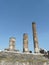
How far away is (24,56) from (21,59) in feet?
4.32

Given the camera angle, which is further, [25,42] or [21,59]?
[25,42]

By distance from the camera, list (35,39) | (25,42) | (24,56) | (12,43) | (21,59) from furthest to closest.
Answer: (35,39), (25,42), (12,43), (24,56), (21,59)

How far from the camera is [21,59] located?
19062mm

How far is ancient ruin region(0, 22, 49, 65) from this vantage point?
17016 millimetres

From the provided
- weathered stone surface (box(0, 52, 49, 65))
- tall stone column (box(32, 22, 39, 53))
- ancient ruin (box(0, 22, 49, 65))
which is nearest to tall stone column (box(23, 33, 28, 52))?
ancient ruin (box(0, 22, 49, 65))

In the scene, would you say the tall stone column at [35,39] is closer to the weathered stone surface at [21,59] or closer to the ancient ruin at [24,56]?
the ancient ruin at [24,56]

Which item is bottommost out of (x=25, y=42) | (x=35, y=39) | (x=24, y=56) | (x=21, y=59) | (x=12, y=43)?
(x=21, y=59)

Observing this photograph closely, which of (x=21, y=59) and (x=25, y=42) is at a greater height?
(x=25, y=42)

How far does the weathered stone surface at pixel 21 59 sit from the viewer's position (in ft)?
55.3

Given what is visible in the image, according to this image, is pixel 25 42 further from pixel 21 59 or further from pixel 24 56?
pixel 21 59

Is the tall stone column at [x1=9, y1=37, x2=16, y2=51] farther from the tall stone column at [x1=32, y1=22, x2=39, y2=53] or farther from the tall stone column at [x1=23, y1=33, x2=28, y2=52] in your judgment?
the tall stone column at [x1=32, y1=22, x2=39, y2=53]

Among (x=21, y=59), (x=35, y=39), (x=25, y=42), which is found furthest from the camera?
(x=35, y=39)

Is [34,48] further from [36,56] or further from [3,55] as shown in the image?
[3,55]

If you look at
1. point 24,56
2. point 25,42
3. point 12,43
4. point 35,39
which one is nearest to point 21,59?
point 24,56
